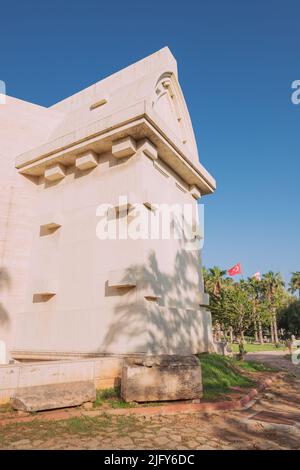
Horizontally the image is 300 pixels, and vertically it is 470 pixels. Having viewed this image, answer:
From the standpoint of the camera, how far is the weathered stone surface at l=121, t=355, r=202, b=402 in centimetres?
564

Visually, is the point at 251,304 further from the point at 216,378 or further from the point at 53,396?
the point at 53,396

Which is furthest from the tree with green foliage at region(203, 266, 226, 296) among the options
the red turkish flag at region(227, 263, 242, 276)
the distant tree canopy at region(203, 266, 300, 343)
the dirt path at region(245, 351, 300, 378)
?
the dirt path at region(245, 351, 300, 378)

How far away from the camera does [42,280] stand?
28.5 feet

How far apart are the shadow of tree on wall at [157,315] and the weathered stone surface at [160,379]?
850mm

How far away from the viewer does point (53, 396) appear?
5.01 metres

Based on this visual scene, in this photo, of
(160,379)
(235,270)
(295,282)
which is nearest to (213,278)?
(235,270)

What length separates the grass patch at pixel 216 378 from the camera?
707cm

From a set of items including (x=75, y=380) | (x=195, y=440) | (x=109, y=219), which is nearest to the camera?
(x=195, y=440)

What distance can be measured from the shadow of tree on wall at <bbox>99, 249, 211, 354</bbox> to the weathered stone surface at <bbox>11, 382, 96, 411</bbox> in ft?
5.53

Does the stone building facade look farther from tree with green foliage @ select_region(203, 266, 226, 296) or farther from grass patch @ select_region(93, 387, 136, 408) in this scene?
tree with green foliage @ select_region(203, 266, 226, 296)

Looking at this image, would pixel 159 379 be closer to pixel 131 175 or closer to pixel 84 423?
pixel 84 423

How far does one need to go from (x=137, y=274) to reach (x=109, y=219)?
1.81 m

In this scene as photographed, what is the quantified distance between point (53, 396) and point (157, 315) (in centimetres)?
307

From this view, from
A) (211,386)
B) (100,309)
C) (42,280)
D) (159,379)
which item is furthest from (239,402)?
(42,280)
